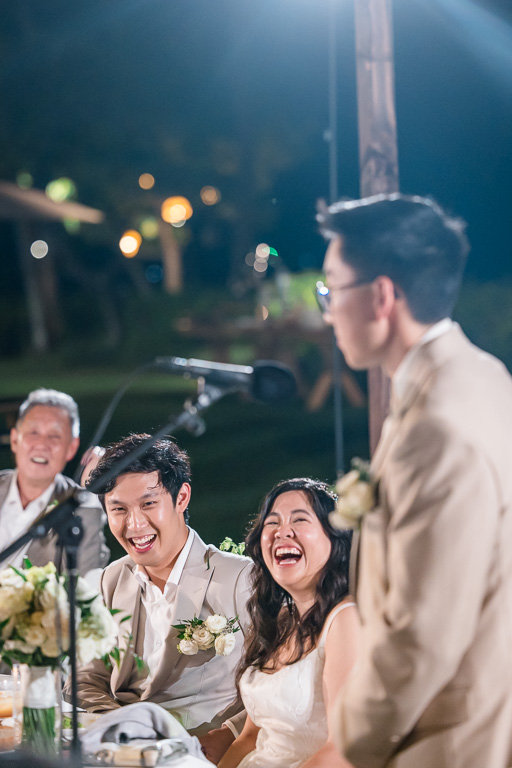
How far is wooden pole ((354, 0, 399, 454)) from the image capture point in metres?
4.02

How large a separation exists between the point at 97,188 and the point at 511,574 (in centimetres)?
2024

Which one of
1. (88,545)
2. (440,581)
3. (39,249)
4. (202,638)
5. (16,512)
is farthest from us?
(39,249)

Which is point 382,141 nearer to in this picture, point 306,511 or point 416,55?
point 306,511

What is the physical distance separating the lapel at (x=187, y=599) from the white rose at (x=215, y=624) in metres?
0.16

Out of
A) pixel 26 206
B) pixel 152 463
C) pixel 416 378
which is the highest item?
pixel 26 206

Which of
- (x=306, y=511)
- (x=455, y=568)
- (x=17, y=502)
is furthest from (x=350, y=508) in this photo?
(x=17, y=502)

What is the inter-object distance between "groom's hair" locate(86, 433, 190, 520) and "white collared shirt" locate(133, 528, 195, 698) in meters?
0.22

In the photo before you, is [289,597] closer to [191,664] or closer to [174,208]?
[191,664]

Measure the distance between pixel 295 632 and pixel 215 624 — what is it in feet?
1.08

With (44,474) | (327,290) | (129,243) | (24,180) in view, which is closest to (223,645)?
(327,290)

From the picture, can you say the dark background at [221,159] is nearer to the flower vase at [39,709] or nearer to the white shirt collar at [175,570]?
the white shirt collar at [175,570]

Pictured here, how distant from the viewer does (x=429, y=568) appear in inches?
62.9

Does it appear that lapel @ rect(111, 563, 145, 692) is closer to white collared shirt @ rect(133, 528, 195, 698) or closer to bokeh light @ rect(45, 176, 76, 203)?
white collared shirt @ rect(133, 528, 195, 698)

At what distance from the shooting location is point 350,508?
1.72m
